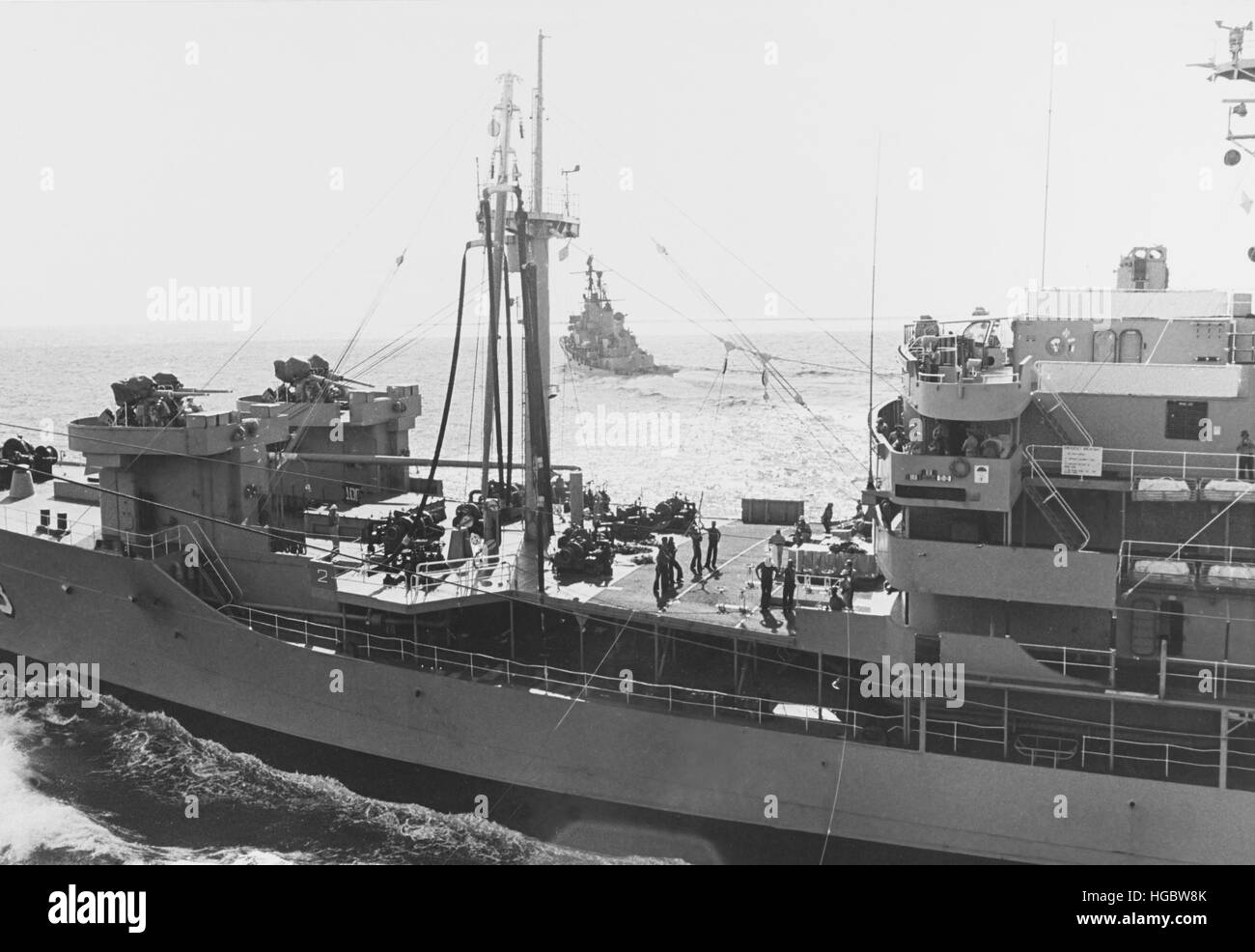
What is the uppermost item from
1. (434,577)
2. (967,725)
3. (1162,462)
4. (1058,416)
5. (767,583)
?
(1058,416)

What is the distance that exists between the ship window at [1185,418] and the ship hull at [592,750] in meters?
4.55

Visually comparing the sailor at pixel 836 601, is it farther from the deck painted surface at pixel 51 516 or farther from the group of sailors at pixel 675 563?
the deck painted surface at pixel 51 516

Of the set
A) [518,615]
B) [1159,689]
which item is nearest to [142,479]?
[518,615]

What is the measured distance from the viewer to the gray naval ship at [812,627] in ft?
48.0

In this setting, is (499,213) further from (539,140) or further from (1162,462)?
(1162,462)

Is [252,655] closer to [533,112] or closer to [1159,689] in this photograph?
[533,112]

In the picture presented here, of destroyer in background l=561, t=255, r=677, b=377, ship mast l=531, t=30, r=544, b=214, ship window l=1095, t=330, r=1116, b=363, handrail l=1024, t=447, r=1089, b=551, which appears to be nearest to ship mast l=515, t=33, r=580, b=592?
ship mast l=531, t=30, r=544, b=214

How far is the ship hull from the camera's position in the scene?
14.3 m

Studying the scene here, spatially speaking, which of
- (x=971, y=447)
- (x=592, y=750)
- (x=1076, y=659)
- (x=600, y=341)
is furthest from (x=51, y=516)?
(x=600, y=341)

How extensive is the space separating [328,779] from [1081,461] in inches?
497

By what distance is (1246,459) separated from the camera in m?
14.7

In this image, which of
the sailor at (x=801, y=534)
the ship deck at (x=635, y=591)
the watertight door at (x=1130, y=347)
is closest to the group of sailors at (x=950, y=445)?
the ship deck at (x=635, y=591)

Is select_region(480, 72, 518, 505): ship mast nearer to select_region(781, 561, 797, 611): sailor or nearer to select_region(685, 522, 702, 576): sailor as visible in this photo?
select_region(685, 522, 702, 576): sailor

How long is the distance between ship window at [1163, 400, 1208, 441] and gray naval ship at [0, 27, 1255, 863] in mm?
27
